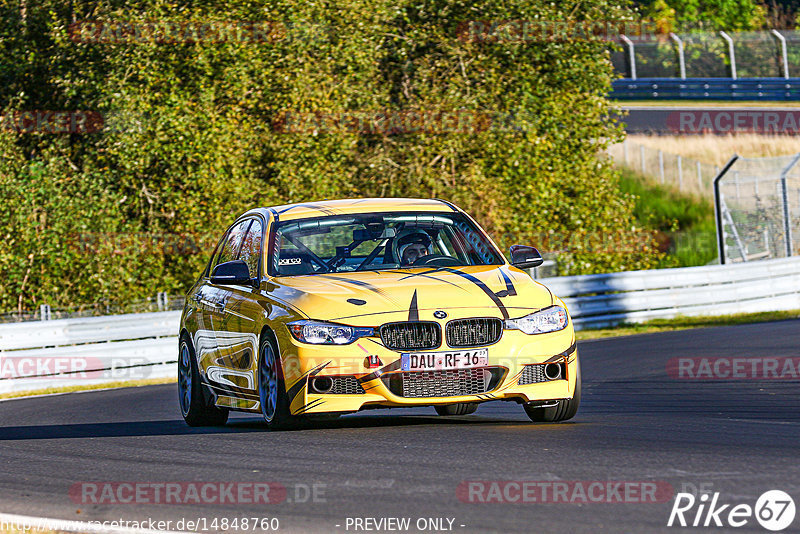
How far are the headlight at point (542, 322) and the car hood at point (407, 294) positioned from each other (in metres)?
0.05

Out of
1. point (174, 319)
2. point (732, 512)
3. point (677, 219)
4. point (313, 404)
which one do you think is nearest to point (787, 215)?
point (174, 319)

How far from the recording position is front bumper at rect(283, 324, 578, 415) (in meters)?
8.84

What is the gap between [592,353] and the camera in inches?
708

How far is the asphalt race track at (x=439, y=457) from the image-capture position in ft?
20.2

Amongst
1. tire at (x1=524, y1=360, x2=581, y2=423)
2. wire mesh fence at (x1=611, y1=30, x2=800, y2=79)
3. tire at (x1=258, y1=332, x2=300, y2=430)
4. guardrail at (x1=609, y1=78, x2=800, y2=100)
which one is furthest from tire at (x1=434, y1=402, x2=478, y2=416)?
wire mesh fence at (x1=611, y1=30, x2=800, y2=79)

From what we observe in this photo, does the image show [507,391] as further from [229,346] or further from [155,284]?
[155,284]

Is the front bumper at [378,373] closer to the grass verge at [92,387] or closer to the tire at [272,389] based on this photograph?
the tire at [272,389]

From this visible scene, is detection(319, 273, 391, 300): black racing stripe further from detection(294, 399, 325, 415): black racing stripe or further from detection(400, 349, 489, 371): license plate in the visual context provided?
detection(294, 399, 325, 415): black racing stripe

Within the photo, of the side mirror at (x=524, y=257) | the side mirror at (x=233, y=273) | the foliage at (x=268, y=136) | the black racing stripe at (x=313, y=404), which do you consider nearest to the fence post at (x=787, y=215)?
the foliage at (x=268, y=136)

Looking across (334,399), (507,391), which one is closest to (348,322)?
(334,399)

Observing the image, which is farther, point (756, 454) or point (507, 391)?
point (507, 391)

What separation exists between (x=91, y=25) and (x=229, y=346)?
19241 mm

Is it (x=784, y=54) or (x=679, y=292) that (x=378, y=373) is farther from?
(x=784, y=54)

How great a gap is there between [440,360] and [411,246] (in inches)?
61.6
